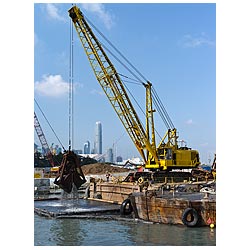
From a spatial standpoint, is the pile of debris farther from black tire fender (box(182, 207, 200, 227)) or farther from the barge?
black tire fender (box(182, 207, 200, 227))

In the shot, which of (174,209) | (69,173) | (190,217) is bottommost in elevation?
(190,217)

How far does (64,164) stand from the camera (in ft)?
77.1

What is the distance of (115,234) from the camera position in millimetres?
16188

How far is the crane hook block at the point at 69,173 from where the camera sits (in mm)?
23469

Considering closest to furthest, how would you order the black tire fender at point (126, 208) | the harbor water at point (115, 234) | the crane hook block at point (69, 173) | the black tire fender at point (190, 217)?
1. the harbor water at point (115, 234)
2. the black tire fender at point (190, 217)
3. the black tire fender at point (126, 208)
4. the crane hook block at point (69, 173)

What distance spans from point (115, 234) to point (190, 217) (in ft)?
11.8

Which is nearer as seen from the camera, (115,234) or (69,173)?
(115,234)

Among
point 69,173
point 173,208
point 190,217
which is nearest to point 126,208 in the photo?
point 69,173

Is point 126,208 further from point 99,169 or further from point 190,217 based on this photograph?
point 99,169

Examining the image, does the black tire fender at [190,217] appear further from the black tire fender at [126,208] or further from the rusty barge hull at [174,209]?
the black tire fender at [126,208]

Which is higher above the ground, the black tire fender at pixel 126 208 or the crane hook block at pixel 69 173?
the crane hook block at pixel 69 173

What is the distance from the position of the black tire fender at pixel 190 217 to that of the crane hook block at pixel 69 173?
345 inches

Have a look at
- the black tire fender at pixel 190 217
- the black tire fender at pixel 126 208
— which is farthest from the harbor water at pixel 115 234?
the black tire fender at pixel 126 208

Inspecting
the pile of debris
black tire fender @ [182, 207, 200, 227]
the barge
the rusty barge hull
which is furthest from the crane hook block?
the pile of debris
